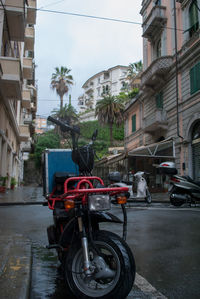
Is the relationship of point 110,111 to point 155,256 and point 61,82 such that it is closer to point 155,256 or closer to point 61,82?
point 61,82

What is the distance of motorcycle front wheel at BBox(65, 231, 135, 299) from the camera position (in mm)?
2252

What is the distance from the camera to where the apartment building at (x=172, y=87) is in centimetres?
1739

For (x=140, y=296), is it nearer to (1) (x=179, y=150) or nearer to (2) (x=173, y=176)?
(2) (x=173, y=176)

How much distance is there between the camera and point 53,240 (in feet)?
10.8

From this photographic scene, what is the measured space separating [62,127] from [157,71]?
18745 millimetres

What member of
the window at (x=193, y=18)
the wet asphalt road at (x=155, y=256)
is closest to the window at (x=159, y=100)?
the window at (x=193, y=18)

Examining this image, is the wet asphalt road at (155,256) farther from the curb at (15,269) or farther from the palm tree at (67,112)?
the palm tree at (67,112)

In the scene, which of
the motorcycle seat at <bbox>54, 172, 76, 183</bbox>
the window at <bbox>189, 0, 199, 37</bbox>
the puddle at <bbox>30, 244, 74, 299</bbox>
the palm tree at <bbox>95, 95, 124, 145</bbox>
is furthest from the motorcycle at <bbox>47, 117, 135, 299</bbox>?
the palm tree at <bbox>95, 95, 124, 145</bbox>

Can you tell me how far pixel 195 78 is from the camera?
17094 mm

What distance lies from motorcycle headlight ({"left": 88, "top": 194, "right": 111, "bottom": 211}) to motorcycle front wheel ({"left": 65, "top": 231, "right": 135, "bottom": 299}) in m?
0.21

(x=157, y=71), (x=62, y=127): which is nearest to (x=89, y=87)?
(x=157, y=71)

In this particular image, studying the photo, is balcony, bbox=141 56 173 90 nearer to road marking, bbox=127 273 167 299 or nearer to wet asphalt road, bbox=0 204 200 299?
wet asphalt road, bbox=0 204 200 299

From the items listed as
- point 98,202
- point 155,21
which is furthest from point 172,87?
point 98,202

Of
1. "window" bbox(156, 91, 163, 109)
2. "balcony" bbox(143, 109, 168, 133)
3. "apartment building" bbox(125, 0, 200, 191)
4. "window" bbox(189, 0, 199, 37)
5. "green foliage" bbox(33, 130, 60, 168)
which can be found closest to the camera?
"apartment building" bbox(125, 0, 200, 191)
